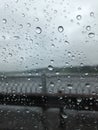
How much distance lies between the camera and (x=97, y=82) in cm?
270

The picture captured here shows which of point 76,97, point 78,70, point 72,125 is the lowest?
point 72,125

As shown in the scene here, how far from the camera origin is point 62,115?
2.80m

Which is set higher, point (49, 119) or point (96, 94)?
point (96, 94)

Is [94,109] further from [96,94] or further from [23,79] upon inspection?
[23,79]

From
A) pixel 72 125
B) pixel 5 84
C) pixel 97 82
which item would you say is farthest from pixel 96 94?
pixel 5 84

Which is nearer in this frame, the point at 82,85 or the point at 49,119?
the point at 82,85

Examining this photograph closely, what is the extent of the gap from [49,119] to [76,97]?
33cm

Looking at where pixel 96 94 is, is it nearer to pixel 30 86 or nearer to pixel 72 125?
pixel 72 125

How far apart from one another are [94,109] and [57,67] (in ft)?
1.35

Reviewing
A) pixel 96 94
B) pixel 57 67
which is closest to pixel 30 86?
pixel 57 67

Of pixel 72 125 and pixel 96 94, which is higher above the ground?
pixel 96 94

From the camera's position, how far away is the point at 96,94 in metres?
2.67

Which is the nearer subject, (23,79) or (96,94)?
(96,94)

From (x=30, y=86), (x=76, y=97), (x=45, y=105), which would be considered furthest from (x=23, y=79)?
(x=76, y=97)
